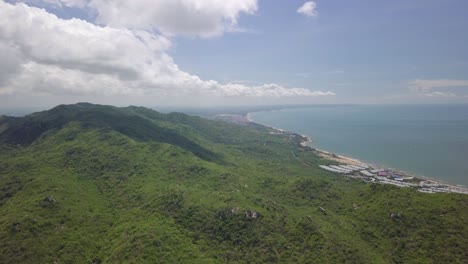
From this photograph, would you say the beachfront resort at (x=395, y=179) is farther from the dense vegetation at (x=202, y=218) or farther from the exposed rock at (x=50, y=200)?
the exposed rock at (x=50, y=200)

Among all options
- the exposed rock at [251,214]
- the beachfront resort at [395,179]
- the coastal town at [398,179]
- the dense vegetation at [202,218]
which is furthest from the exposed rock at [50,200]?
the beachfront resort at [395,179]

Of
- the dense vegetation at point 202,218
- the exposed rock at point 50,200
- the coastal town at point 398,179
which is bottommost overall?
the coastal town at point 398,179

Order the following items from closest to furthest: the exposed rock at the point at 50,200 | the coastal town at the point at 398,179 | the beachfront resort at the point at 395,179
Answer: the exposed rock at the point at 50,200, the coastal town at the point at 398,179, the beachfront resort at the point at 395,179

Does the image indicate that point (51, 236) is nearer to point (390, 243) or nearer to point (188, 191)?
point (188, 191)

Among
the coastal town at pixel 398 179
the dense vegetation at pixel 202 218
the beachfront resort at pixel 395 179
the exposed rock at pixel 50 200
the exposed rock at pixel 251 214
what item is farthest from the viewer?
the beachfront resort at pixel 395 179

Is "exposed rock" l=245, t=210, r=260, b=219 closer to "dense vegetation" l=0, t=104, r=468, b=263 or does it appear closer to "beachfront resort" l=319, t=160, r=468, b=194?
"dense vegetation" l=0, t=104, r=468, b=263

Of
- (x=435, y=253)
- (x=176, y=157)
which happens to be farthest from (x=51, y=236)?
(x=435, y=253)

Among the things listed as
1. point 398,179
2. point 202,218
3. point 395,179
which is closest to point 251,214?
point 202,218

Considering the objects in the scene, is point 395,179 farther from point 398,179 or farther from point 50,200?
point 50,200

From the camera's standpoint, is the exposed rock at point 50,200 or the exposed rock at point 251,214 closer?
the exposed rock at point 251,214
